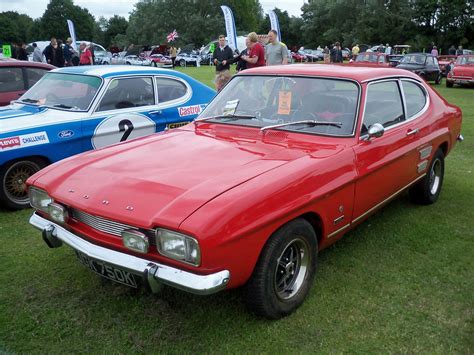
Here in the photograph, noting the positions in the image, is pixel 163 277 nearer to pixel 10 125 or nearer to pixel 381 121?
pixel 381 121

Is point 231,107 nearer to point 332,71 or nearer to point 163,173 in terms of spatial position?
point 332,71

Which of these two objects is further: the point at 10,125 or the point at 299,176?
the point at 10,125

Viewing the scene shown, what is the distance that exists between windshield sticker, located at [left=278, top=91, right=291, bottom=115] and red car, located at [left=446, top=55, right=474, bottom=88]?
1751 cm

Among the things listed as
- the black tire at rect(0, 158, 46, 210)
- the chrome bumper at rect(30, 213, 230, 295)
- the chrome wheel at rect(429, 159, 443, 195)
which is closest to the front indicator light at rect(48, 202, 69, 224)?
the chrome bumper at rect(30, 213, 230, 295)

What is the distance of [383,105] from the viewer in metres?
4.09

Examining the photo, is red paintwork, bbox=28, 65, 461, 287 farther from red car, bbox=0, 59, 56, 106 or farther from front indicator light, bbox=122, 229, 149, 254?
red car, bbox=0, 59, 56, 106

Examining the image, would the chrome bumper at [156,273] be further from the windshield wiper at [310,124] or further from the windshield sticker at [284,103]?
the windshield sticker at [284,103]

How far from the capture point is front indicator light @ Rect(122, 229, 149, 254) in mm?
2543

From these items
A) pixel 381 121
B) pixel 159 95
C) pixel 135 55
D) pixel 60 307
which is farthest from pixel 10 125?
pixel 135 55

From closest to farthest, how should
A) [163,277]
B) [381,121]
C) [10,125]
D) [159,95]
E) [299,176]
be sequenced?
[163,277]
[299,176]
[381,121]
[10,125]
[159,95]

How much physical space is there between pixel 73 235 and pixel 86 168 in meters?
0.50

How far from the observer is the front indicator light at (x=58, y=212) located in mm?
2918

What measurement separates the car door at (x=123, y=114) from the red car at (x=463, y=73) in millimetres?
16517

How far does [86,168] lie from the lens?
125 inches
